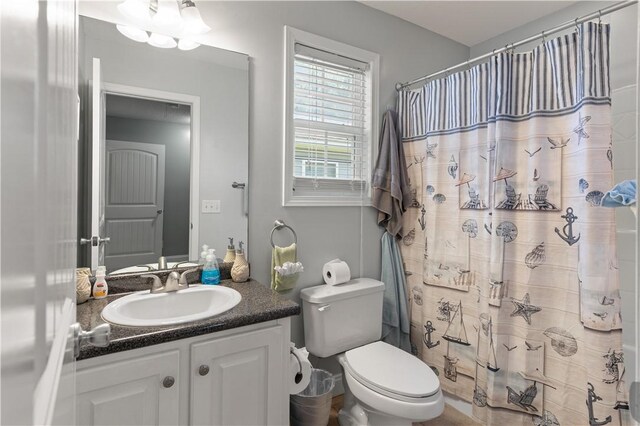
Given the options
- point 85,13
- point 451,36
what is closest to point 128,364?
point 85,13

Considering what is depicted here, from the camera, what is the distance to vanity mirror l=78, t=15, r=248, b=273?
1.42 metres

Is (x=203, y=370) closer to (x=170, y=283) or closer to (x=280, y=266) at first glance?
(x=170, y=283)

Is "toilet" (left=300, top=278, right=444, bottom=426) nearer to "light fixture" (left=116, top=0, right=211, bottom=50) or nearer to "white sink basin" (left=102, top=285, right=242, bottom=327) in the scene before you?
"white sink basin" (left=102, top=285, right=242, bottom=327)

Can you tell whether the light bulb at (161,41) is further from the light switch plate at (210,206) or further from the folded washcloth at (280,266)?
the folded washcloth at (280,266)

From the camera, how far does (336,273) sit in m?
1.95

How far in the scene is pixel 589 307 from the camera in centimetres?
142

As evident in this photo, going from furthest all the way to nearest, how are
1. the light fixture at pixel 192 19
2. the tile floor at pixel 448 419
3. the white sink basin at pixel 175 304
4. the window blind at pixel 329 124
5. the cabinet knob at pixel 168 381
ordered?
the window blind at pixel 329 124 → the tile floor at pixel 448 419 → the light fixture at pixel 192 19 → the white sink basin at pixel 175 304 → the cabinet knob at pixel 168 381

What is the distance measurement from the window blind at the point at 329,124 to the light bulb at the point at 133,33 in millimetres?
795

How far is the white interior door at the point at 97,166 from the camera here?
4.65 feet

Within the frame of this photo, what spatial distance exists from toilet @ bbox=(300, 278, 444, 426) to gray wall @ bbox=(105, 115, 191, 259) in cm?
74

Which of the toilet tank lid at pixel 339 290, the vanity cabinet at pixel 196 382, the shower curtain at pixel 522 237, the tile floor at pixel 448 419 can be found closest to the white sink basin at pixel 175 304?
the vanity cabinet at pixel 196 382

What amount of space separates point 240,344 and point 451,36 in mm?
2655

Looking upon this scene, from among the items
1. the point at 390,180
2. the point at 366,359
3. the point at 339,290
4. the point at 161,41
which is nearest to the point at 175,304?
the point at 339,290

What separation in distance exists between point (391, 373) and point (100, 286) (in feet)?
4.50
